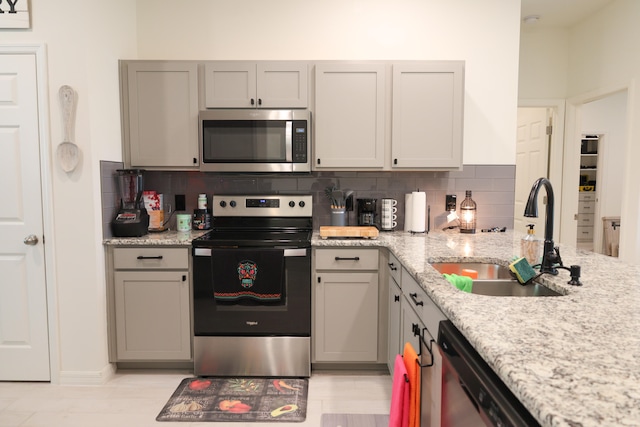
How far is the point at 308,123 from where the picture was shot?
2.78m

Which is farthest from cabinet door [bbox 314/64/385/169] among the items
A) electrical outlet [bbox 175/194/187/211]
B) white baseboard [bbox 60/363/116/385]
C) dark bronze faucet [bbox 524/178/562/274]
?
white baseboard [bbox 60/363/116/385]

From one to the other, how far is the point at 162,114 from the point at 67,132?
2.01 feet

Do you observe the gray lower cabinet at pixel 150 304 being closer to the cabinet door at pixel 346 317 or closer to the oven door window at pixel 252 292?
the oven door window at pixel 252 292

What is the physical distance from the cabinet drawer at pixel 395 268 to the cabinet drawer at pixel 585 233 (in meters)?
5.13

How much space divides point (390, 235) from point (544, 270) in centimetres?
132

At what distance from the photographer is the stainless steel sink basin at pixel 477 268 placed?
2035 mm

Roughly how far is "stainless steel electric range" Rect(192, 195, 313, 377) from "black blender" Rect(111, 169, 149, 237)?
0.47 metres

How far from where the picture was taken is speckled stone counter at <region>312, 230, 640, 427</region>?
697 mm

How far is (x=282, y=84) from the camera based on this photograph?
284cm

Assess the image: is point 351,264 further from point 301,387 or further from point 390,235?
point 301,387

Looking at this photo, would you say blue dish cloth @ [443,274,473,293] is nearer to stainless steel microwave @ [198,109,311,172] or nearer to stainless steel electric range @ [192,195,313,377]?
stainless steel electric range @ [192,195,313,377]

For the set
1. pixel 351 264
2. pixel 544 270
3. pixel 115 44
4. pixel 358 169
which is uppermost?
pixel 115 44

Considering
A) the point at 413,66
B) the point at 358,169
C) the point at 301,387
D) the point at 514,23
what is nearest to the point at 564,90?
the point at 514,23

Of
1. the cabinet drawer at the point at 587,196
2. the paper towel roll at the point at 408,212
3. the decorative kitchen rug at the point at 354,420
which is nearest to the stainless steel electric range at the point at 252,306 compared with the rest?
the decorative kitchen rug at the point at 354,420
